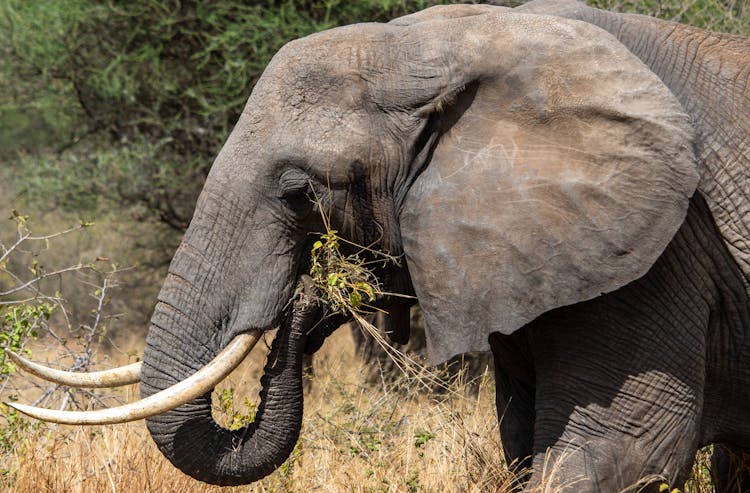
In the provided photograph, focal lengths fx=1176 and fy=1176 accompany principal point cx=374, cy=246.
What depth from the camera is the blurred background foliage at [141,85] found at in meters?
8.44

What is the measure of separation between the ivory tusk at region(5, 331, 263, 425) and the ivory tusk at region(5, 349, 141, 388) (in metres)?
0.13

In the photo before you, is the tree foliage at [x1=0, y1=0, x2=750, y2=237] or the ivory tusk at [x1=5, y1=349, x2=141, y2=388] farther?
the tree foliage at [x1=0, y1=0, x2=750, y2=237]

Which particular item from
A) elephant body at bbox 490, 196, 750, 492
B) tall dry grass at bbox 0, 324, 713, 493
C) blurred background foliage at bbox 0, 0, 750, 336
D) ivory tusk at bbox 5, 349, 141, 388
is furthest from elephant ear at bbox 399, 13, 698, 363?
blurred background foliage at bbox 0, 0, 750, 336

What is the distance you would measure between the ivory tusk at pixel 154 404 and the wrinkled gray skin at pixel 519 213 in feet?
0.23

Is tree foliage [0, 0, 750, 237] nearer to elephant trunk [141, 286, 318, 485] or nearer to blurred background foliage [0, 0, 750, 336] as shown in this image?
blurred background foliage [0, 0, 750, 336]

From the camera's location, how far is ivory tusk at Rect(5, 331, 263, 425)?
3.48 meters

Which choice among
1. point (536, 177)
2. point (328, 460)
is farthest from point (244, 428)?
point (536, 177)

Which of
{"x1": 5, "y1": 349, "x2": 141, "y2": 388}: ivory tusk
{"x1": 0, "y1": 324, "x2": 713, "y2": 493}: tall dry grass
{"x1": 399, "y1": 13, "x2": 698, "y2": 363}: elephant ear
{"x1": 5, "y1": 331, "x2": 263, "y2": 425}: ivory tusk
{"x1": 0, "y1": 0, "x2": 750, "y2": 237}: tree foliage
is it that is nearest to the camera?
{"x1": 399, "y1": 13, "x2": 698, "y2": 363}: elephant ear

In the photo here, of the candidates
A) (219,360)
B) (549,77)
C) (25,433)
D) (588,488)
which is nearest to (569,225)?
(549,77)

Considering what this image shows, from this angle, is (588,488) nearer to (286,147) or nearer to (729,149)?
(729,149)

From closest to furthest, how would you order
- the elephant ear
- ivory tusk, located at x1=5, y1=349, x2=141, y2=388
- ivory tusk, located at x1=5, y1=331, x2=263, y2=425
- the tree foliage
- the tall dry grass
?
the elephant ear, ivory tusk, located at x1=5, y1=331, x2=263, y2=425, ivory tusk, located at x1=5, y1=349, x2=141, y2=388, the tall dry grass, the tree foliage

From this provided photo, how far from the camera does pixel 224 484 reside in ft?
12.3

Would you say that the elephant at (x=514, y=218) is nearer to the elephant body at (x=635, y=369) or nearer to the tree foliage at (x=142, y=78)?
the elephant body at (x=635, y=369)

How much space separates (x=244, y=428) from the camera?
150 inches
